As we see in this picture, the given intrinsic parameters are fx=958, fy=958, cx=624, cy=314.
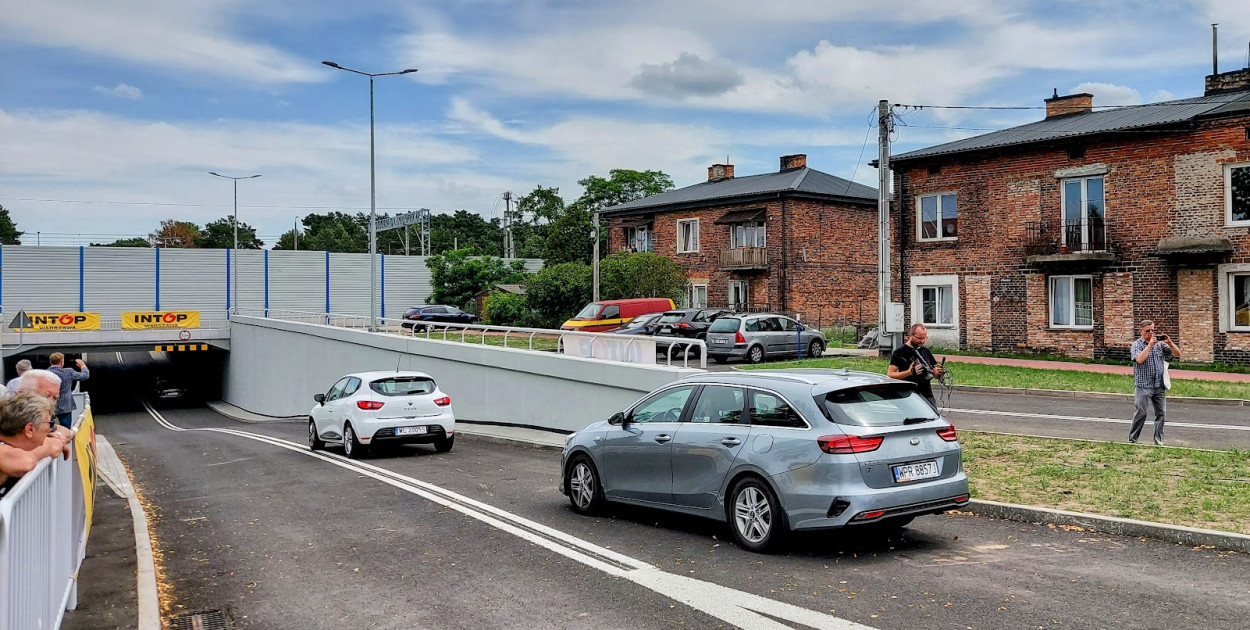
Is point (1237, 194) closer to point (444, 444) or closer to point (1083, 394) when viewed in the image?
point (1083, 394)

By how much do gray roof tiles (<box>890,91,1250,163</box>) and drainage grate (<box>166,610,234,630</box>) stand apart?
90.6 feet

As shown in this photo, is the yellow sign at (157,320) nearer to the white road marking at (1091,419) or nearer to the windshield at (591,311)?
the windshield at (591,311)

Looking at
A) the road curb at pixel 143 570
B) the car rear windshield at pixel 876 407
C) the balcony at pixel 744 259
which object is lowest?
the road curb at pixel 143 570

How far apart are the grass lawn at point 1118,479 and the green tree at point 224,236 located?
4618 inches

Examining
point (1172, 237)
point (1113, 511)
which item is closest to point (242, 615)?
point (1113, 511)

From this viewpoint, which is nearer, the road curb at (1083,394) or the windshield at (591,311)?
the road curb at (1083,394)

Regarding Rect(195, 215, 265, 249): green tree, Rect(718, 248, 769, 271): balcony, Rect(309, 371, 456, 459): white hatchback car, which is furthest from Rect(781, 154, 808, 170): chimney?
Rect(195, 215, 265, 249): green tree

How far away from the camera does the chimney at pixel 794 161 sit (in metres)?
48.7

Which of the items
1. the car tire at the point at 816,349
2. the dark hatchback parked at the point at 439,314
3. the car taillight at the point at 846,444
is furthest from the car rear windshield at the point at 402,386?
the dark hatchback parked at the point at 439,314

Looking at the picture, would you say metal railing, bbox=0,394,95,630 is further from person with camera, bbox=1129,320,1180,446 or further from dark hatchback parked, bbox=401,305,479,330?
dark hatchback parked, bbox=401,305,479,330

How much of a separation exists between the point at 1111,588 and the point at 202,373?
6226 cm

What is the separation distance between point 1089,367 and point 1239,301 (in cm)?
424

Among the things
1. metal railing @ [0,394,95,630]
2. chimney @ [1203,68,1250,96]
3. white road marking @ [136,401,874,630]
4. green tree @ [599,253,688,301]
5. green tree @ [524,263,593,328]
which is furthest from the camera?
green tree @ [524,263,593,328]

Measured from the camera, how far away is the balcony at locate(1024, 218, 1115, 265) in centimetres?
2836
